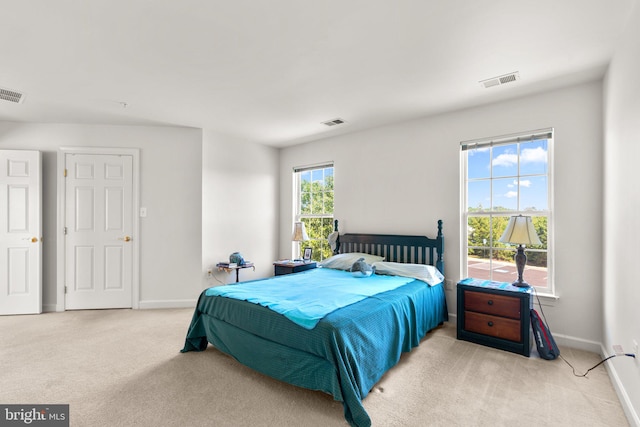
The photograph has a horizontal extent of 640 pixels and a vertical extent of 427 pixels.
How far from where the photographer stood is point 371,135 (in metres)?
4.42

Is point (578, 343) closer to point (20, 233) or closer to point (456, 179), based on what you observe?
point (456, 179)

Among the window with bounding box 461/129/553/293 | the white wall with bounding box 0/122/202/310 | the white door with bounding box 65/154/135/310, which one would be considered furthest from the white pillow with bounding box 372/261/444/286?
the white door with bounding box 65/154/135/310

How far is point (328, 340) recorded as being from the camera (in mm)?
1934

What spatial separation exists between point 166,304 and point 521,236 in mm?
4373

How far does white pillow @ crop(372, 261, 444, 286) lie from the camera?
10.9 feet

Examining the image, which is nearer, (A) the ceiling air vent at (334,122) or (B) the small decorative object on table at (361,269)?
(B) the small decorative object on table at (361,269)

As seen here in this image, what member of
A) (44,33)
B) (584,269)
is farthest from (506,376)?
(44,33)

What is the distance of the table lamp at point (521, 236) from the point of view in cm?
283

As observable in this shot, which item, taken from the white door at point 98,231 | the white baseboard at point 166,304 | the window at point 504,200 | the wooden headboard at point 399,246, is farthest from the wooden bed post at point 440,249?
the white door at point 98,231

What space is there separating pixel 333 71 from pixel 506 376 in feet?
9.31

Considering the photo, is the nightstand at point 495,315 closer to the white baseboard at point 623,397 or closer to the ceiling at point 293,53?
the white baseboard at point 623,397

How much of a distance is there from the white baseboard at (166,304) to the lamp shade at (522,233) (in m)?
3.98

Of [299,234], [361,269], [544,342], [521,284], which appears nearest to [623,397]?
[544,342]

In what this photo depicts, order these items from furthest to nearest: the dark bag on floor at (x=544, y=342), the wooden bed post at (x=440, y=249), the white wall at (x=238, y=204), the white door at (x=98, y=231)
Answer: the white wall at (x=238, y=204), the white door at (x=98, y=231), the wooden bed post at (x=440, y=249), the dark bag on floor at (x=544, y=342)
